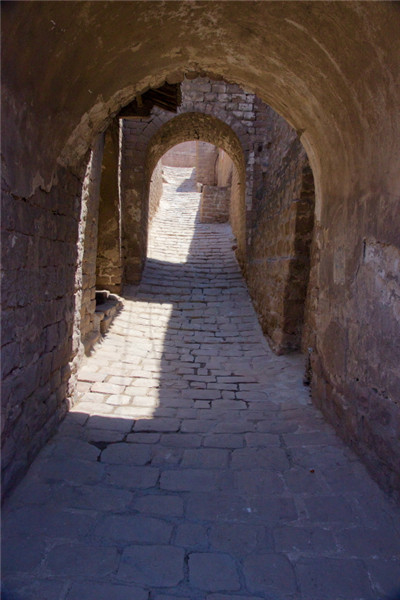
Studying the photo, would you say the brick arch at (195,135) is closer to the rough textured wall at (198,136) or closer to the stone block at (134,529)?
the rough textured wall at (198,136)

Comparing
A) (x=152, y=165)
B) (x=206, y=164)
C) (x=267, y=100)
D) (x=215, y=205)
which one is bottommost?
(x=267, y=100)

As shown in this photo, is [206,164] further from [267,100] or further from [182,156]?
[267,100]

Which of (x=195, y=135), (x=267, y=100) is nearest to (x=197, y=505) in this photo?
(x=267, y=100)

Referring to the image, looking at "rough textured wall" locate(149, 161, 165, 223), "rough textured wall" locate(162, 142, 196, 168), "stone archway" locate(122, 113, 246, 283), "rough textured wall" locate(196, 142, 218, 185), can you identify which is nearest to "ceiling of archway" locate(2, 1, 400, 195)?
"stone archway" locate(122, 113, 246, 283)

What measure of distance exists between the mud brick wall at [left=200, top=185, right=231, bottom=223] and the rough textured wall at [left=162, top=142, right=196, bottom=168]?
1365 centimetres

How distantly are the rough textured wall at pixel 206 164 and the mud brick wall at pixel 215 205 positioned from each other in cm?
649

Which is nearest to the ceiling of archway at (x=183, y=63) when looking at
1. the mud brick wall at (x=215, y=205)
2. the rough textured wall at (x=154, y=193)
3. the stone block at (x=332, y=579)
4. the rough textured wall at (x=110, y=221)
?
the stone block at (x=332, y=579)

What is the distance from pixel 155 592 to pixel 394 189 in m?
2.43

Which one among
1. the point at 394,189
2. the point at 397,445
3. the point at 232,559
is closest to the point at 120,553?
the point at 232,559

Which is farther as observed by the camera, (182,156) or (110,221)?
(182,156)

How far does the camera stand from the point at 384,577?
1.82 meters

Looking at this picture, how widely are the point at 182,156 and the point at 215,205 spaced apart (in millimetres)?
14169

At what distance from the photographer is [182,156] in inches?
1108

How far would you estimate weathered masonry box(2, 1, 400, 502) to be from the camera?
2.09 m
